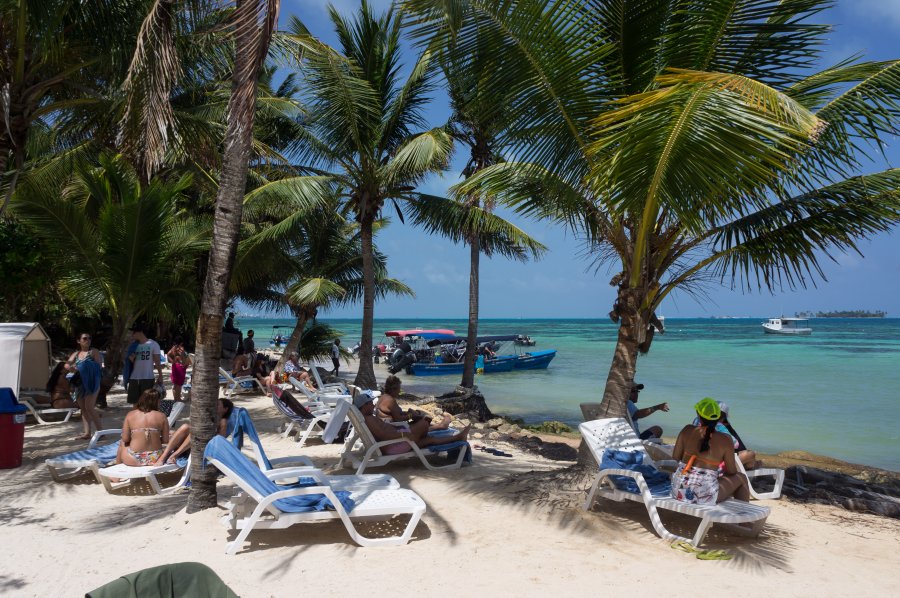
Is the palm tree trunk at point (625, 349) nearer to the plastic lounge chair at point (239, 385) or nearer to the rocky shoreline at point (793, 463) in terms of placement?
the rocky shoreline at point (793, 463)

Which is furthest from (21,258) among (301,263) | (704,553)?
(704,553)

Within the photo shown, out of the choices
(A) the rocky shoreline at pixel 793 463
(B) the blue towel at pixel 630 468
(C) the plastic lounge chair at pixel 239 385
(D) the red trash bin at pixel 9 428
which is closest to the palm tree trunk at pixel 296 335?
(C) the plastic lounge chair at pixel 239 385

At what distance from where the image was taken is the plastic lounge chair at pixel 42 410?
9328 mm

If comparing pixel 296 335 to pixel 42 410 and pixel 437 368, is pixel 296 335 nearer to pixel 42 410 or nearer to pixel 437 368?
pixel 42 410

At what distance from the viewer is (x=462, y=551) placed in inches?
172

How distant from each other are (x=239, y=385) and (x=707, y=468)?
1182 centimetres

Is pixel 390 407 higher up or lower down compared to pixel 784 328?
lower down

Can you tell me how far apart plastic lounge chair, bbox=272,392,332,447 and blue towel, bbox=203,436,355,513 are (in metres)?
3.89

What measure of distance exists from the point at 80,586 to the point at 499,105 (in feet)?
15.3

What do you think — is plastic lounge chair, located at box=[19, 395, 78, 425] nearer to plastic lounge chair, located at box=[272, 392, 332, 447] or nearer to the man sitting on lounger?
plastic lounge chair, located at box=[272, 392, 332, 447]

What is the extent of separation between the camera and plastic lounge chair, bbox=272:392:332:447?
841cm

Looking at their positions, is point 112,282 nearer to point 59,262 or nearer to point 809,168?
point 59,262

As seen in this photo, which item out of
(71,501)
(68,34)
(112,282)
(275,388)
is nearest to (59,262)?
(112,282)

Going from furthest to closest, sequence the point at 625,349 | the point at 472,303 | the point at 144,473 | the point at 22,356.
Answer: the point at 472,303 → the point at 22,356 → the point at 625,349 → the point at 144,473
